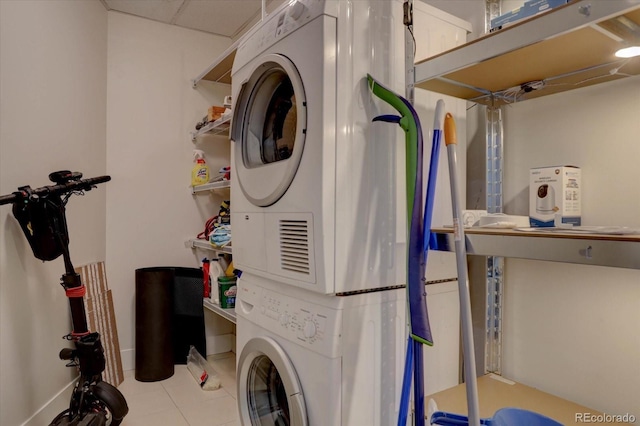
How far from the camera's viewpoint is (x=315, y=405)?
120cm

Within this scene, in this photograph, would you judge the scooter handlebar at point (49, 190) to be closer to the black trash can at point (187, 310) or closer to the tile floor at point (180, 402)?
the black trash can at point (187, 310)

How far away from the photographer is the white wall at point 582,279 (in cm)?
115

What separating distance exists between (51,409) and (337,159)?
2.22 m

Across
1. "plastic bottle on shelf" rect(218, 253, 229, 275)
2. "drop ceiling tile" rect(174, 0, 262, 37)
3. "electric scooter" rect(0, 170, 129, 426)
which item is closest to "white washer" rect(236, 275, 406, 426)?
"electric scooter" rect(0, 170, 129, 426)

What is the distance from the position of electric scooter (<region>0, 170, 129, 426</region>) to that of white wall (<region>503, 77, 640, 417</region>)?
1.84 meters

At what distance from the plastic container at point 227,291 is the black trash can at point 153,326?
491 millimetres

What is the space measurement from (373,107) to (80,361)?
5.99 feet

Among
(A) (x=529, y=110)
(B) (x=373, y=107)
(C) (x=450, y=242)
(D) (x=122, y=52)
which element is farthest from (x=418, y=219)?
(D) (x=122, y=52)

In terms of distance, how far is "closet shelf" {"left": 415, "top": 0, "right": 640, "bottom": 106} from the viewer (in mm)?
804

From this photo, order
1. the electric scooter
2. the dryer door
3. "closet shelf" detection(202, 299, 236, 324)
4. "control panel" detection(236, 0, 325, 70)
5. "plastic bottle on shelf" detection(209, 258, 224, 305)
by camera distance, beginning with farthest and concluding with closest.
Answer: "plastic bottle on shelf" detection(209, 258, 224, 305)
"closet shelf" detection(202, 299, 236, 324)
the electric scooter
the dryer door
"control panel" detection(236, 0, 325, 70)

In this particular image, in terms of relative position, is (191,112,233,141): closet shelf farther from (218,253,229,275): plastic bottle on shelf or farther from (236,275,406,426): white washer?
(236,275,406,426): white washer

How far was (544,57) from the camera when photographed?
1089 mm

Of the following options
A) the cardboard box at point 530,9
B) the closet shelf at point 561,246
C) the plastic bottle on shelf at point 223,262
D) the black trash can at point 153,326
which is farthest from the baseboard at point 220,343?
the cardboard box at point 530,9

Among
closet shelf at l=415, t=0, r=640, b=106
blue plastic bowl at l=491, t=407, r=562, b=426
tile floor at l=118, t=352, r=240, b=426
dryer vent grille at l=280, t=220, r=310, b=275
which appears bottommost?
tile floor at l=118, t=352, r=240, b=426
